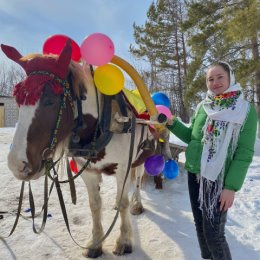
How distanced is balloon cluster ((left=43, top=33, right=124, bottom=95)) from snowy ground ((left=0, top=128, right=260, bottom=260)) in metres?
1.55

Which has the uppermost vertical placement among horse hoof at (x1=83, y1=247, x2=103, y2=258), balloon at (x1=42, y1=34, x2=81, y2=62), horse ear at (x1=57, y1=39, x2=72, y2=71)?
balloon at (x1=42, y1=34, x2=81, y2=62)

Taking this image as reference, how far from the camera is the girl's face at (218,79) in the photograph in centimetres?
187

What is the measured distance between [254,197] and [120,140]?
101 inches

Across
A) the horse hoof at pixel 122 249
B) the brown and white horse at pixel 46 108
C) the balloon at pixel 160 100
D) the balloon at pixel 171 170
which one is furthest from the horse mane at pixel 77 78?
the horse hoof at pixel 122 249

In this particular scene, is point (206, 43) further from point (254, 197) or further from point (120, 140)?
point (120, 140)

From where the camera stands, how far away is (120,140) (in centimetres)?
242

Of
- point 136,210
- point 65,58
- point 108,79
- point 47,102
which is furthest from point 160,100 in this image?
point 47,102

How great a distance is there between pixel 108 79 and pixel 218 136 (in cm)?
87

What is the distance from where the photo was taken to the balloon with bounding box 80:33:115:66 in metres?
1.94

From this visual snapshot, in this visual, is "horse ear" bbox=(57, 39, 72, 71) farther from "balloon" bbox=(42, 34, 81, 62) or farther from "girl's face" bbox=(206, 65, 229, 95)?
"girl's face" bbox=(206, 65, 229, 95)

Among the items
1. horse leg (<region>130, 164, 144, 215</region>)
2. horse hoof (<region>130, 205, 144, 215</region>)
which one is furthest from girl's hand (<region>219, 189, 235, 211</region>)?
horse hoof (<region>130, 205, 144, 215</region>)

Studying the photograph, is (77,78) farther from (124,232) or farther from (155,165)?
(124,232)

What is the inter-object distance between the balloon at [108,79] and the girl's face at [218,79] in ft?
2.17

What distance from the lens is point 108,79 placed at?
211 centimetres
